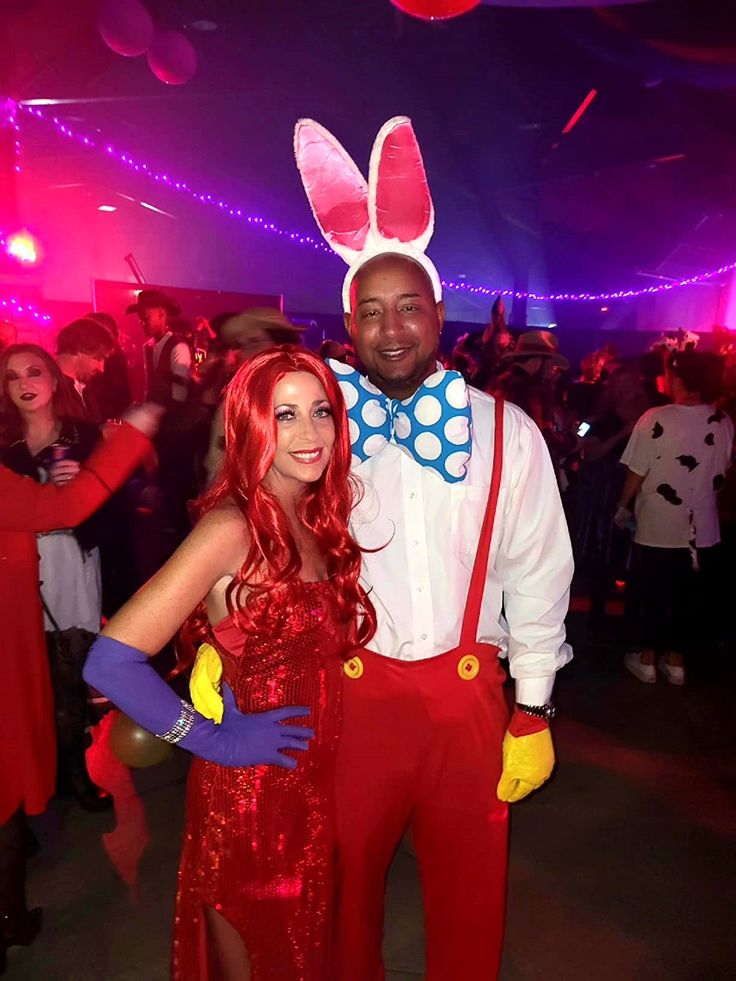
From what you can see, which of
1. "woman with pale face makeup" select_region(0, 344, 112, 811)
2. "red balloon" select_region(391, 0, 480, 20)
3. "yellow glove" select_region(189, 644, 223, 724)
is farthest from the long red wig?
"red balloon" select_region(391, 0, 480, 20)

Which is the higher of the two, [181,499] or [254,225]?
[254,225]

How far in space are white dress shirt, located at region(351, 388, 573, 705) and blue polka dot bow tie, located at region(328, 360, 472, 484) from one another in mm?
49

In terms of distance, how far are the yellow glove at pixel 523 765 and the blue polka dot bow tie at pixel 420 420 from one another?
24.2 inches

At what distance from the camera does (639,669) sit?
13.1 ft

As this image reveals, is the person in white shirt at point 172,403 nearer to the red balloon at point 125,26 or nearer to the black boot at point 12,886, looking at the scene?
the black boot at point 12,886

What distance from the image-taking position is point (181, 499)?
358 centimetres

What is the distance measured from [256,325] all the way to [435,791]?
6.76ft

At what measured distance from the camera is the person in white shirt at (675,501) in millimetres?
3775

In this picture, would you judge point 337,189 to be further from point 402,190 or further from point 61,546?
point 61,546

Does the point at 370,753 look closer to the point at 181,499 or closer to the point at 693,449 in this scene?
the point at 181,499

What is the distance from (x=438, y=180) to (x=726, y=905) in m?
9.04

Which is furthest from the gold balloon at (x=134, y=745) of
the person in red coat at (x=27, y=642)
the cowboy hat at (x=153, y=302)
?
the cowboy hat at (x=153, y=302)

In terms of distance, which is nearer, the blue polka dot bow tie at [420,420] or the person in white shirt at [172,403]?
the blue polka dot bow tie at [420,420]

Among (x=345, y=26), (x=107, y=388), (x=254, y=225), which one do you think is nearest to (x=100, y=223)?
(x=254, y=225)
